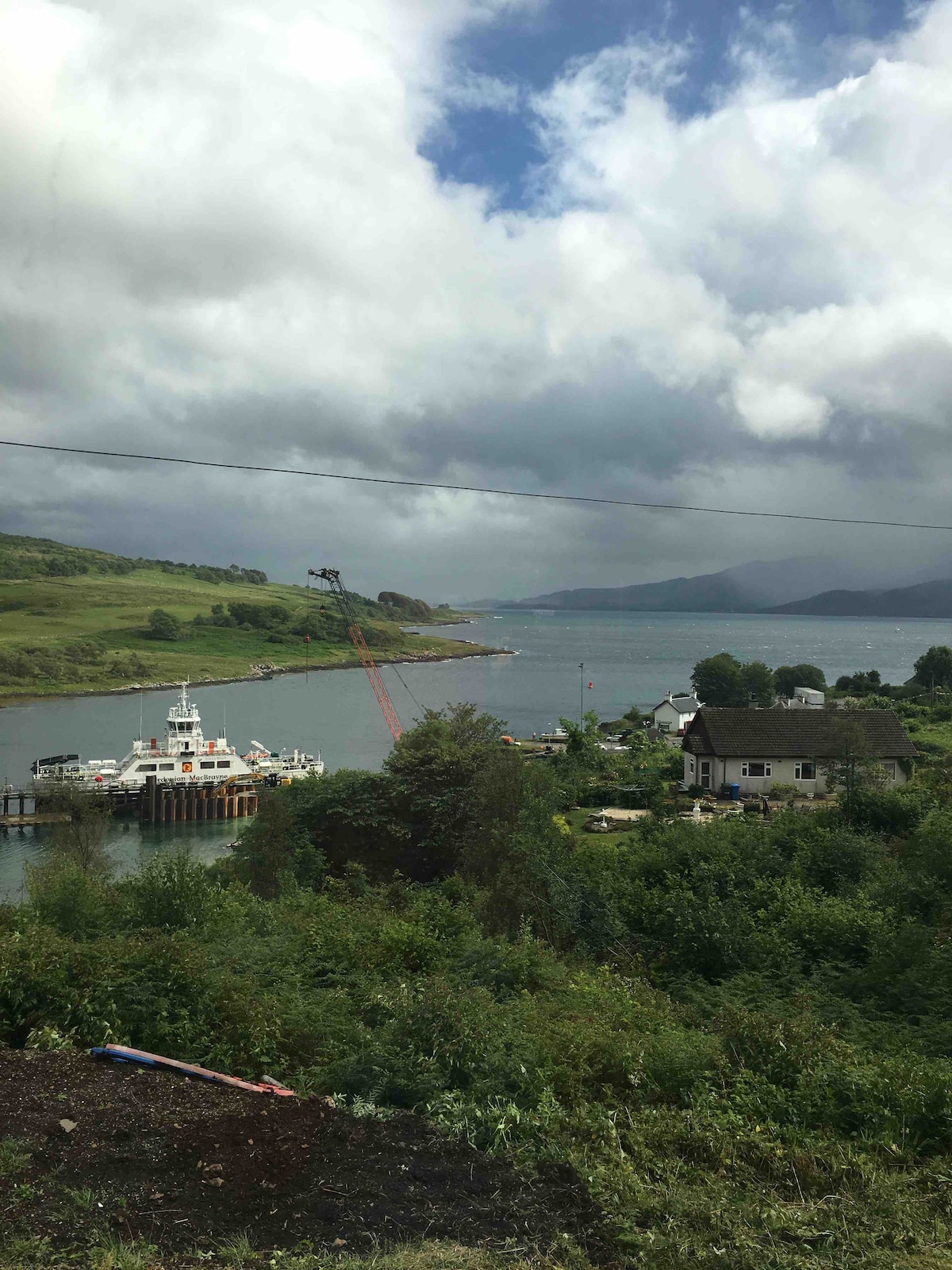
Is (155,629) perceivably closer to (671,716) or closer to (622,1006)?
(671,716)

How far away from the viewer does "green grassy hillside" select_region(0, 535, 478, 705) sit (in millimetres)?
84000

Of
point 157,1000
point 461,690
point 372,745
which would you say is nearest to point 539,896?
point 157,1000

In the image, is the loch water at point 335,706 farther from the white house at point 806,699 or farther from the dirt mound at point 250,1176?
the dirt mound at point 250,1176

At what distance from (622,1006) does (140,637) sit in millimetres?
97796

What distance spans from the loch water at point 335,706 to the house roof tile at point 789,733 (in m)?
7.16

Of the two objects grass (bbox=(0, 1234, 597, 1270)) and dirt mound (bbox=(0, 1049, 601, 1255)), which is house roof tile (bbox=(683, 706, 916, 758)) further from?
grass (bbox=(0, 1234, 597, 1270))

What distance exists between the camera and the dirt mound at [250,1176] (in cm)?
376

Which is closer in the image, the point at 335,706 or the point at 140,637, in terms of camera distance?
the point at 335,706

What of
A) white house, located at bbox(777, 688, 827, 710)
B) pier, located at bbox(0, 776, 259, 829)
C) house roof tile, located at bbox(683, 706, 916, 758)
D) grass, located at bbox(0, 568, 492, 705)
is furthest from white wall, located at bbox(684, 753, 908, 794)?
grass, located at bbox(0, 568, 492, 705)

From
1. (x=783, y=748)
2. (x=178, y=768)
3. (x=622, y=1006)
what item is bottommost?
(x=178, y=768)

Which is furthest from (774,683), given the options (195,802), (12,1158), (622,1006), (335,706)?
(12,1158)

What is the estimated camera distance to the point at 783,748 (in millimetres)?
26969

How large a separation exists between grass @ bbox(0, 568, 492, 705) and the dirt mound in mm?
78068

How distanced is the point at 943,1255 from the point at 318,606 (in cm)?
8971
